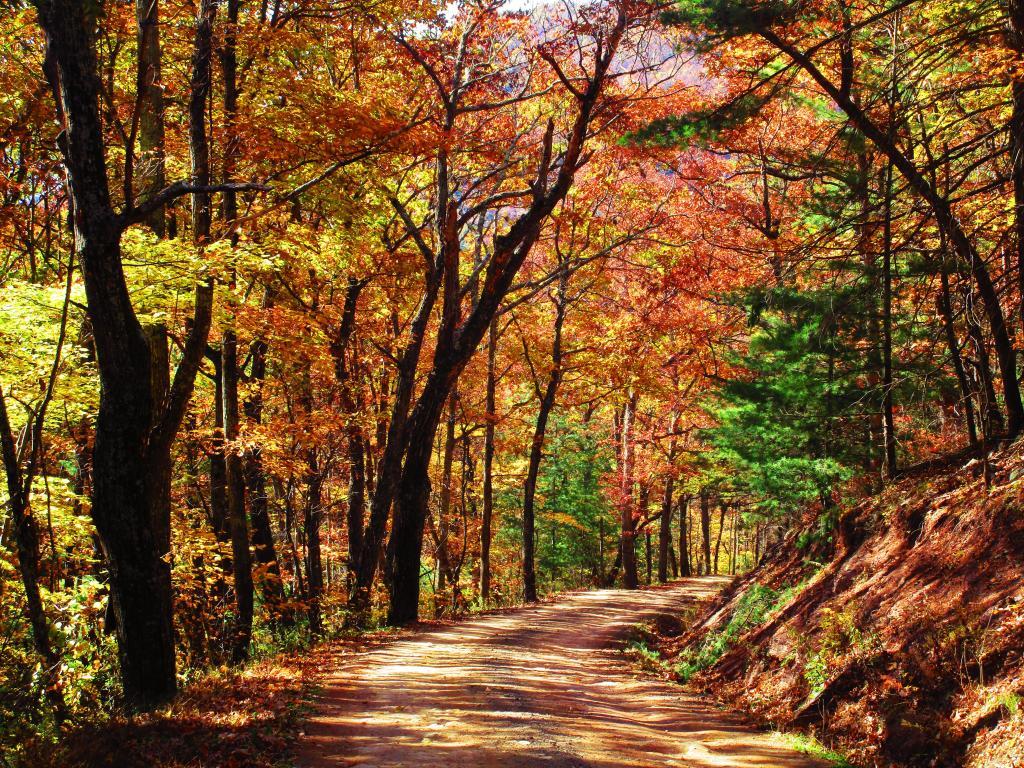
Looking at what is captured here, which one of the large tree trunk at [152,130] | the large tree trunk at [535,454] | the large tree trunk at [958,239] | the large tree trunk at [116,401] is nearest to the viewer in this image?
the large tree trunk at [116,401]

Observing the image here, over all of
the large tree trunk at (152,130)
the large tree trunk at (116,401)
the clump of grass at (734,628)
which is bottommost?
the clump of grass at (734,628)

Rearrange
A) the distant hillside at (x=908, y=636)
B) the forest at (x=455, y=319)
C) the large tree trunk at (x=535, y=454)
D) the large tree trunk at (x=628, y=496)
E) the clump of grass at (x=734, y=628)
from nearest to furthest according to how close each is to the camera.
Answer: the distant hillside at (x=908, y=636) → the forest at (x=455, y=319) → the clump of grass at (x=734, y=628) → the large tree trunk at (x=535, y=454) → the large tree trunk at (x=628, y=496)

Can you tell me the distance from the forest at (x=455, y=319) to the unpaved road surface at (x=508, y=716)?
13 centimetres

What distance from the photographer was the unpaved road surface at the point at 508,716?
5.23 metres

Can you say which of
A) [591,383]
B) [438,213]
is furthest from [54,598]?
[591,383]

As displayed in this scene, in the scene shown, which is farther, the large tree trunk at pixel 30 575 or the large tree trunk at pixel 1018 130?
the large tree trunk at pixel 30 575

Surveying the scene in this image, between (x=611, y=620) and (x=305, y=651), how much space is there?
9215mm

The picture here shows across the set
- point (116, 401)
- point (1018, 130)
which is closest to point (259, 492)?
point (116, 401)

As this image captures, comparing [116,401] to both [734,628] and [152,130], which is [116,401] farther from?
[734,628]

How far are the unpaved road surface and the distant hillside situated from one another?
0.65m

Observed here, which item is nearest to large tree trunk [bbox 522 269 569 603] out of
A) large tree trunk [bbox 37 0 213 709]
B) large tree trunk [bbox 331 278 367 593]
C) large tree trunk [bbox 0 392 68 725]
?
large tree trunk [bbox 331 278 367 593]

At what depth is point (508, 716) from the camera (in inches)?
251

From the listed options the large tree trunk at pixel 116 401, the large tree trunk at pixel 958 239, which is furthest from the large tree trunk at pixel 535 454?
the large tree trunk at pixel 116 401

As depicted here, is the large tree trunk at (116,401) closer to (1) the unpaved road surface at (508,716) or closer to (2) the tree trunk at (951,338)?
(1) the unpaved road surface at (508,716)
